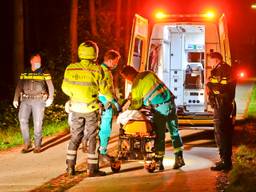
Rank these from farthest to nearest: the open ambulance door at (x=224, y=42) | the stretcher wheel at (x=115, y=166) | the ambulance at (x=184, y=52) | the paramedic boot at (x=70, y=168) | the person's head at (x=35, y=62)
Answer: the ambulance at (x=184, y=52) < the open ambulance door at (x=224, y=42) < the person's head at (x=35, y=62) < the stretcher wheel at (x=115, y=166) < the paramedic boot at (x=70, y=168)

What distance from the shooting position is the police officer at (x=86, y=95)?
851 cm

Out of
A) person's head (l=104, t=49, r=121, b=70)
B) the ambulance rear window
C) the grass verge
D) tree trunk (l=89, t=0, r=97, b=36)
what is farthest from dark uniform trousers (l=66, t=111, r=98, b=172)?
tree trunk (l=89, t=0, r=97, b=36)

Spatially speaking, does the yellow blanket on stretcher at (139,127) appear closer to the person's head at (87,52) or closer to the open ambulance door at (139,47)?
the person's head at (87,52)

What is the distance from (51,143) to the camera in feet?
40.0

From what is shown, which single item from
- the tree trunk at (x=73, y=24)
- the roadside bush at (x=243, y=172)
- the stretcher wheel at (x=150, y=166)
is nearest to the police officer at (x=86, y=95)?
the stretcher wheel at (x=150, y=166)

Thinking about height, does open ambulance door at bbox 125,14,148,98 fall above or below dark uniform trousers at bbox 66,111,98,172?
above

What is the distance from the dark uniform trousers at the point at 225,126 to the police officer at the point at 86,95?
1711 millimetres

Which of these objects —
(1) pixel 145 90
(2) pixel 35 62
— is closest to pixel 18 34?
(2) pixel 35 62

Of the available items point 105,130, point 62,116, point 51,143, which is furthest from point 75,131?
point 62,116

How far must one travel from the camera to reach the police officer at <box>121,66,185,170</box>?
877cm

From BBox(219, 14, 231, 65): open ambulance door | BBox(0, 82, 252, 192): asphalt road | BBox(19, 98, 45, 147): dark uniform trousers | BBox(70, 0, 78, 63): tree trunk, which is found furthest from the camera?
BBox(70, 0, 78, 63): tree trunk

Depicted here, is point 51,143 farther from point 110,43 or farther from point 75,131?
point 110,43

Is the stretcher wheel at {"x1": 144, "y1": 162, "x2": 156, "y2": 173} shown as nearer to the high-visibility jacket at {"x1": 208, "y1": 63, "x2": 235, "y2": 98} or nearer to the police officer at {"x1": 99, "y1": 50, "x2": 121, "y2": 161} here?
the police officer at {"x1": 99, "y1": 50, "x2": 121, "y2": 161}

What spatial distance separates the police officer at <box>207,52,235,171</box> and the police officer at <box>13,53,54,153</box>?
3.08 meters
